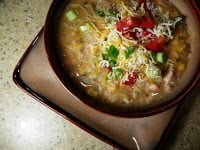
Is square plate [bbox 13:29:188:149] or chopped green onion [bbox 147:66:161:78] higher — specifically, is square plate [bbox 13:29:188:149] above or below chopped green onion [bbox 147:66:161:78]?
below

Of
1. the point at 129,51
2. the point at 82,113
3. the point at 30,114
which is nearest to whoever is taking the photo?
the point at 129,51

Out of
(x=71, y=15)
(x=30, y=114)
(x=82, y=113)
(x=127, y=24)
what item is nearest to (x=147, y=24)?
(x=127, y=24)

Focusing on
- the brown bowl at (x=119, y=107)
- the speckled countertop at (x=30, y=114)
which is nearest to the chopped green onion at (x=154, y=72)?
the brown bowl at (x=119, y=107)

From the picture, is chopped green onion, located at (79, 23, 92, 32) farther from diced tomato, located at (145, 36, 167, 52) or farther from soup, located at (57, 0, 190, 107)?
diced tomato, located at (145, 36, 167, 52)

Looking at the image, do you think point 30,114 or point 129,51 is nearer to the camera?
point 129,51

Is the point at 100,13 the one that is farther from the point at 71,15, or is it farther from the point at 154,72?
the point at 154,72

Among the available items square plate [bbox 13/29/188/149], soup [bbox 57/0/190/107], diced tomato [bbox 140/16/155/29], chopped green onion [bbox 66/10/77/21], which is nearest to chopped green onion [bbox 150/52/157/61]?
soup [bbox 57/0/190/107]

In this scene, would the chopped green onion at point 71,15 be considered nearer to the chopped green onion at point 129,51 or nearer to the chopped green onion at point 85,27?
the chopped green onion at point 85,27
